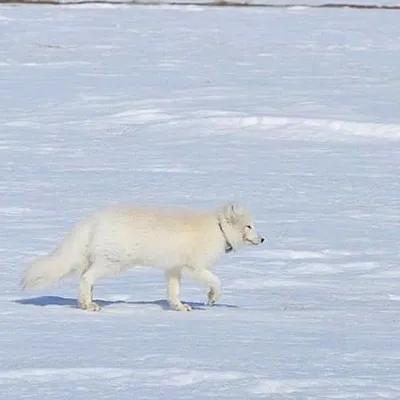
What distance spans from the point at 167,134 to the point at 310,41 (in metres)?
8.22

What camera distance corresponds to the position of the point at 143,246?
20.4 ft

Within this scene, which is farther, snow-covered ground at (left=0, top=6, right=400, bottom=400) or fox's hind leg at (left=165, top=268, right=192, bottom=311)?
fox's hind leg at (left=165, top=268, right=192, bottom=311)

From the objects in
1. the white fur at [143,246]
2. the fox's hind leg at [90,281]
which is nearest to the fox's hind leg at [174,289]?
the white fur at [143,246]

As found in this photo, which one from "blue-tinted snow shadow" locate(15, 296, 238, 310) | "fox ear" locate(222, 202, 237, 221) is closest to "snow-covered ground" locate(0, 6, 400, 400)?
"blue-tinted snow shadow" locate(15, 296, 238, 310)

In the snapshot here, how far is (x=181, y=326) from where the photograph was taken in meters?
5.83

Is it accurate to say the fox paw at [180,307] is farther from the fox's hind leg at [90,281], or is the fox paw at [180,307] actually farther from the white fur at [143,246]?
the fox's hind leg at [90,281]

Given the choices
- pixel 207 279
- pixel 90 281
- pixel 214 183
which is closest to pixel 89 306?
pixel 90 281

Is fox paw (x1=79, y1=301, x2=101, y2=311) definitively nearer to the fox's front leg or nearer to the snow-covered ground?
the snow-covered ground

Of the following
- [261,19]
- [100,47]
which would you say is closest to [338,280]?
[100,47]

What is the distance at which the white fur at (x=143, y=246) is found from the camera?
20.4 ft

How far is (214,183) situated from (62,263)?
5037 mm

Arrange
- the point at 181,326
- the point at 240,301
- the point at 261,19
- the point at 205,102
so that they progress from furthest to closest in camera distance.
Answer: the point at 261,19
the point at 205,102
the point at 240,301
the point at 181,326

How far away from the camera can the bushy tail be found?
6.27 metres

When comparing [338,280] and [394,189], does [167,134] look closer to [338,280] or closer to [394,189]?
[394,189]
